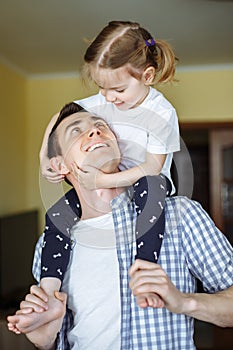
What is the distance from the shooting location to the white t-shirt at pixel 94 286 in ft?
1.85

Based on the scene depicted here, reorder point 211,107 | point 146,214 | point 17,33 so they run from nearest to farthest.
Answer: point 146,214 → point 211,107 → point 17,33

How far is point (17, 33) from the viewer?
4.46 feet

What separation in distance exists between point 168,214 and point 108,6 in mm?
742

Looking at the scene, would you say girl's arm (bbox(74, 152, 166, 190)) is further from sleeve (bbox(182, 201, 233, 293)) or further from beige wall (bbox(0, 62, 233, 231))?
beige wall (bbox(0, 62, 233, 231))

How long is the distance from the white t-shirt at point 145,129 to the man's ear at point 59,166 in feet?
0.20

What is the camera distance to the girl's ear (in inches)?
22.8

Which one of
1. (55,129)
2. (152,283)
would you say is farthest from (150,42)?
(152,283)

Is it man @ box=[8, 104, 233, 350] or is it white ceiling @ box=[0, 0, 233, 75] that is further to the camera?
white ceiling @ box=[0, 0, 233, 75]

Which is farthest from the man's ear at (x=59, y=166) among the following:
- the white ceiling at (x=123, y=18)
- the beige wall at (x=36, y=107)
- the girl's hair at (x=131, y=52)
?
the white ceiling at (x=123, y=18)

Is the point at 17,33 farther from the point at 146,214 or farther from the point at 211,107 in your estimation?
the point at 146,214

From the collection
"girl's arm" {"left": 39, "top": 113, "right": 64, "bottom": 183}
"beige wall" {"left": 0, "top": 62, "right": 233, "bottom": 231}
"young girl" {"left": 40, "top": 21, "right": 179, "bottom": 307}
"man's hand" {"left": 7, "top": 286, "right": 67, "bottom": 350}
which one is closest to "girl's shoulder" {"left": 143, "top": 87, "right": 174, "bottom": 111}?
"young girl" {"left": 40, "top": 21, "right": 179, "bottom": 307}

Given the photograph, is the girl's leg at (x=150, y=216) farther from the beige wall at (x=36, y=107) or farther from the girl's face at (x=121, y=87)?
the beige wall at (x=36, y=107)

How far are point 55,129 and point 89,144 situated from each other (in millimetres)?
55

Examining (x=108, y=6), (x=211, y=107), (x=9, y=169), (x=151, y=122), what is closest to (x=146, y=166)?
(x=151, y=122)
